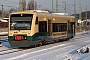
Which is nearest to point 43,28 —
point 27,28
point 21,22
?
point 27,28

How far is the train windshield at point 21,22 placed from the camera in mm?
19703

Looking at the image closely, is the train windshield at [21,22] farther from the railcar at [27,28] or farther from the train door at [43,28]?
the train door at [43,28]

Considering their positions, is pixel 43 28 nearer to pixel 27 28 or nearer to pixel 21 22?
pixel 27 28

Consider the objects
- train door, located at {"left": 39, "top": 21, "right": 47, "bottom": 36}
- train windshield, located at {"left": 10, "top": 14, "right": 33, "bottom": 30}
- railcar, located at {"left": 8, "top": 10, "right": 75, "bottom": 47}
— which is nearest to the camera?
railcar, located at {"left": 8, "top": 10, "right": 75, "bottom": 47}

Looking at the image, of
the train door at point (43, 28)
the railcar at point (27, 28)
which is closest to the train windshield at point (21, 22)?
the railcar at point (27, 28)

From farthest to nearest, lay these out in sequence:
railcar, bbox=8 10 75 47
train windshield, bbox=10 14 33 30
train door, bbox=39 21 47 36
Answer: train door, bbox=39 21 47 36 → train windshield, bbox=10 14 33 30 → railcar, bbox=8 10 75 47

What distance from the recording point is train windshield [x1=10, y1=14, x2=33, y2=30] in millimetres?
19703

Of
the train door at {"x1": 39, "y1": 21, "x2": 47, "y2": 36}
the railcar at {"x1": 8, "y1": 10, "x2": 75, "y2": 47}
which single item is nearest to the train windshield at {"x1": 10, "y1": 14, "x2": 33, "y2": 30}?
the railcar at {"x1": 8, "y1": 10, "x2": 75, "y2": 47}

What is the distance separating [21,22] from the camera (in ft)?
64.8

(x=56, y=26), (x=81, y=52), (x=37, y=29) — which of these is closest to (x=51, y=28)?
(x=56, y=26)

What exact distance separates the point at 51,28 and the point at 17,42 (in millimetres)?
5437

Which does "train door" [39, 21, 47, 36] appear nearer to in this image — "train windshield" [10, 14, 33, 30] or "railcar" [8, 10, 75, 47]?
"railcar" [8, 10, 75, 47]

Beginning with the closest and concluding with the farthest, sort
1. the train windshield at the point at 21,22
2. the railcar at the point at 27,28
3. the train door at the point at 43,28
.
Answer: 1. the railcar at the point at 27,28
2. the train windshield at the point at 21,22
3. the train door at the point at 43,28

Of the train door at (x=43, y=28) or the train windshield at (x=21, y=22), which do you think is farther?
the train door at (x=43, y=28)
